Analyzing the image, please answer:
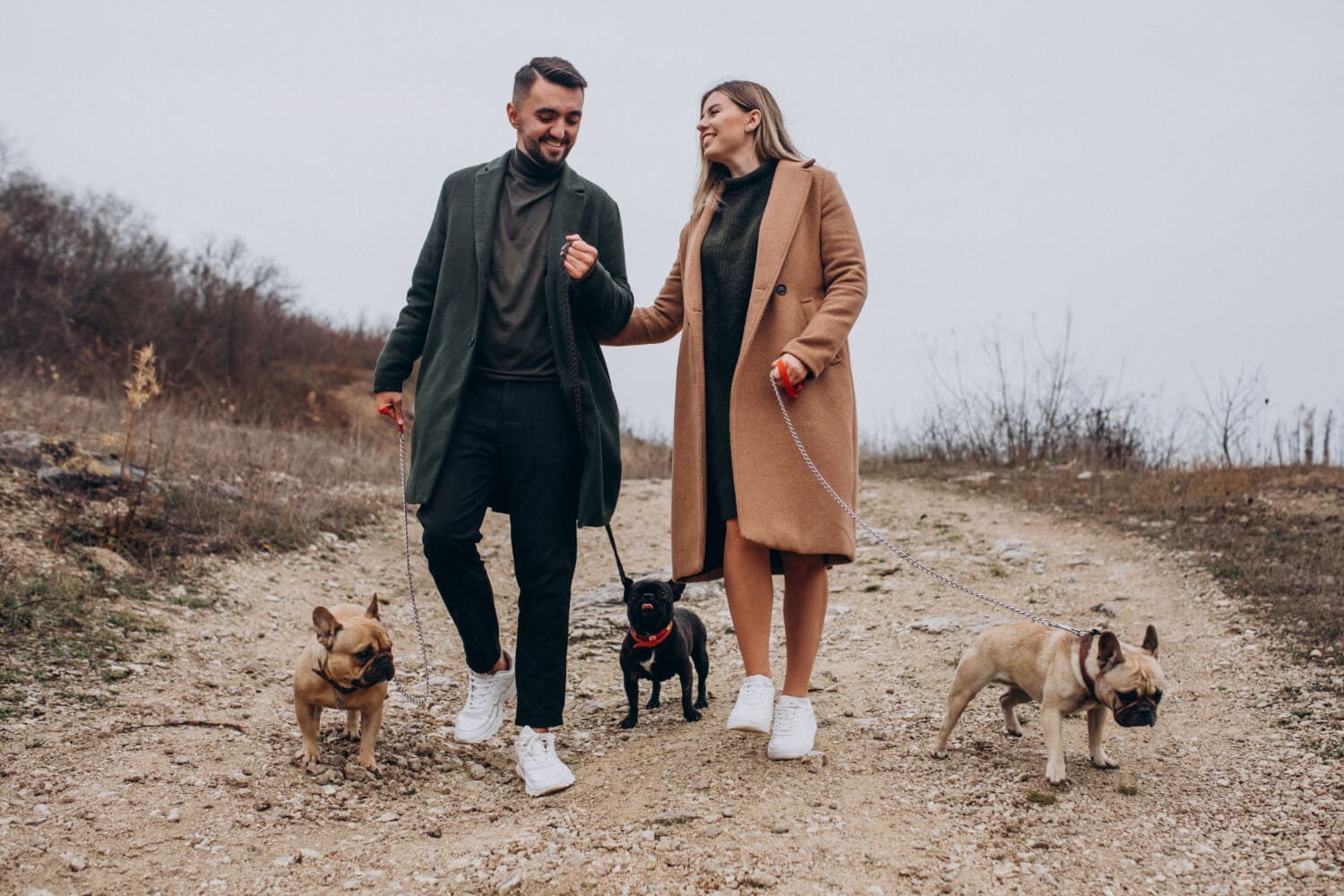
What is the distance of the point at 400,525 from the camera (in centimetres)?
904

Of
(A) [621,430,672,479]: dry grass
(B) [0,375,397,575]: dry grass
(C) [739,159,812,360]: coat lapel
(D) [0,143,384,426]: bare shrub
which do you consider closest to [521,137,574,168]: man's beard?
(C) [739,159,812,360]: coat lapel

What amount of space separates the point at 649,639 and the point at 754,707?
0.86 meters

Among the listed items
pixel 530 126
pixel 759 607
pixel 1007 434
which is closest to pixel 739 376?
pixel 759 607

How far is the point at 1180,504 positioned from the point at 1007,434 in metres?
4.53

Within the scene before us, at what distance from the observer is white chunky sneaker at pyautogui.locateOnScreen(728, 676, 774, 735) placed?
3440 millimetres

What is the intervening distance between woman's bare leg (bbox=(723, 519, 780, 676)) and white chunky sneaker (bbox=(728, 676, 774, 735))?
48 millimetres

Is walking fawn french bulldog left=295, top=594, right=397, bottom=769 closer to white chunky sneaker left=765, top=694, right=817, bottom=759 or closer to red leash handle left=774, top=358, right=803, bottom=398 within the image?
white chunky sneaker left=765, top=694, right=817, bottom=759

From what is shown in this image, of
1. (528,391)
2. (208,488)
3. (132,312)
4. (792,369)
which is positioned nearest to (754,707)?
A: (792,369)

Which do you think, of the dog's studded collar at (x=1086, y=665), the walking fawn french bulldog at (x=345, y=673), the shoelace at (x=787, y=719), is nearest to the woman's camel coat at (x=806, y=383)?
the shoelace at (x=787, y=719)

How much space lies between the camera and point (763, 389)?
3.61 m

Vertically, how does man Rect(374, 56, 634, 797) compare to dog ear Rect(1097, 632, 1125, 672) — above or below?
above

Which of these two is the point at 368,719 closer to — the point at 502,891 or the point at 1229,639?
the point at 502,891

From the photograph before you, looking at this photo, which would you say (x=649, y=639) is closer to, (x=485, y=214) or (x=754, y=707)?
(x=754, y=707)

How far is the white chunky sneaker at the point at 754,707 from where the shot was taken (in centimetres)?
344
